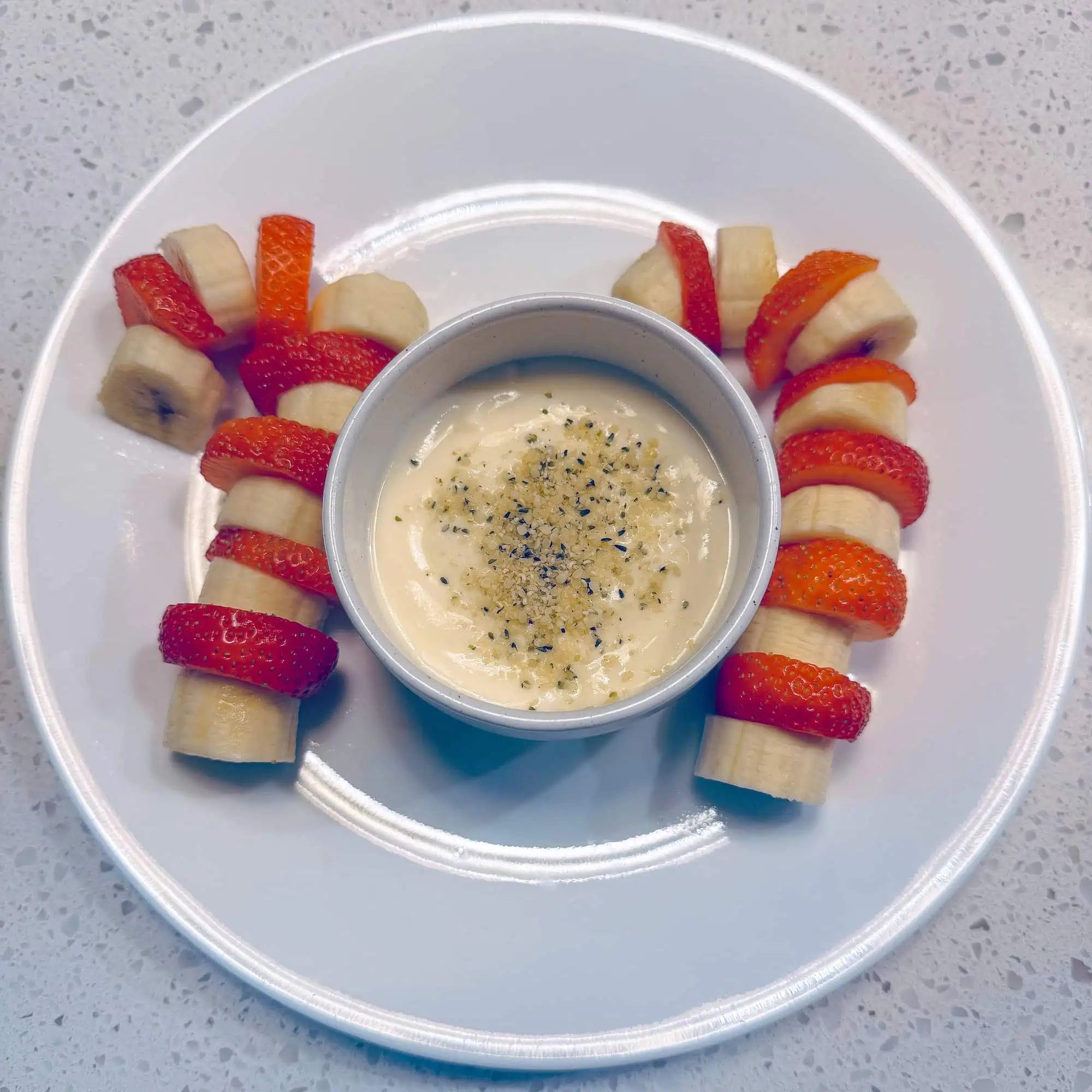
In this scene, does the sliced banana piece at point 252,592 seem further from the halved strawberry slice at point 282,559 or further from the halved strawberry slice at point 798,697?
the halved strawberry slice at point 798,697

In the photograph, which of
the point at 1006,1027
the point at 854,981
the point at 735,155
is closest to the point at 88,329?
the point at 735,155

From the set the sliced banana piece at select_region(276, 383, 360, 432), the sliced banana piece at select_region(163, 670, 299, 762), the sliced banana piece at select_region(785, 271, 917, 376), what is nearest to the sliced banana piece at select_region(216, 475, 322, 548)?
the sliced banana piece at select_region(276, 383, 360, 432)

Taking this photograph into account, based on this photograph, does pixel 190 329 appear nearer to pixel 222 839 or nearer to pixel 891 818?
pixel 222 839

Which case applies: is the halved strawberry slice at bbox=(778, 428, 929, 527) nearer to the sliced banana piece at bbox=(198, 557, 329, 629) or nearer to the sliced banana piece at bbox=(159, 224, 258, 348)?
the sliced banana piece at bbox=(198, 557, 329, 629)

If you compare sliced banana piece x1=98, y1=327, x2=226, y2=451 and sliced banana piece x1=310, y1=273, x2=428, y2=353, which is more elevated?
sliced banana piece x1=310, y1=273, x2=428, y2=353

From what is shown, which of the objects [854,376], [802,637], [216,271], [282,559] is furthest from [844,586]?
[216,271]

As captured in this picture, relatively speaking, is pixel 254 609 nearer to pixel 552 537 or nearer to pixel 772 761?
pixel 552 537
